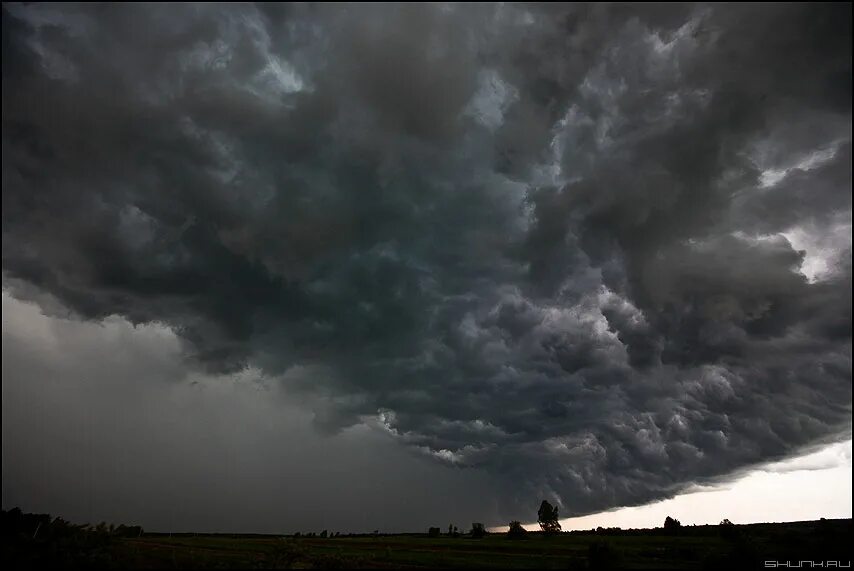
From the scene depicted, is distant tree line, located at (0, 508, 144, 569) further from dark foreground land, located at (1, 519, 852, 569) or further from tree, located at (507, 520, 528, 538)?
tree, located at (507, 520, 528, 538)

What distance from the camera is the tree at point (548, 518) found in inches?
7215

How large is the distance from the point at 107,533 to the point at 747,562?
10057 centimetres

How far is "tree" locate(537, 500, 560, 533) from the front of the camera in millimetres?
183250

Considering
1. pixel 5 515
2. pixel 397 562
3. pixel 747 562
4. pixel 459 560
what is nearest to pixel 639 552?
pixel 747 562

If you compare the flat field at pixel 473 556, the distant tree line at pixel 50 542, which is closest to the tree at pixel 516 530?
the flat field at pixel 473 556

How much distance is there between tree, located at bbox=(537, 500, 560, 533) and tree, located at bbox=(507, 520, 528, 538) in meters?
38.6

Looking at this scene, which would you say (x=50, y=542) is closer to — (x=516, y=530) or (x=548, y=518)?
(x=516, y=530)

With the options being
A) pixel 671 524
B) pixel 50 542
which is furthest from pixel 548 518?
pixel 50 542

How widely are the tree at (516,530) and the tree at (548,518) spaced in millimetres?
38641

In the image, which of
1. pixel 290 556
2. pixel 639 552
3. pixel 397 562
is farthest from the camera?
pixel 639 552

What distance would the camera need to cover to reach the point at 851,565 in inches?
3191

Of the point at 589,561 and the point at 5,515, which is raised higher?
the point at 5,515

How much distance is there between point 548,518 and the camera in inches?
7308

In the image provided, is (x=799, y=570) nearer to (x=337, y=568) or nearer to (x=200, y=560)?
(x=337, y=568)
